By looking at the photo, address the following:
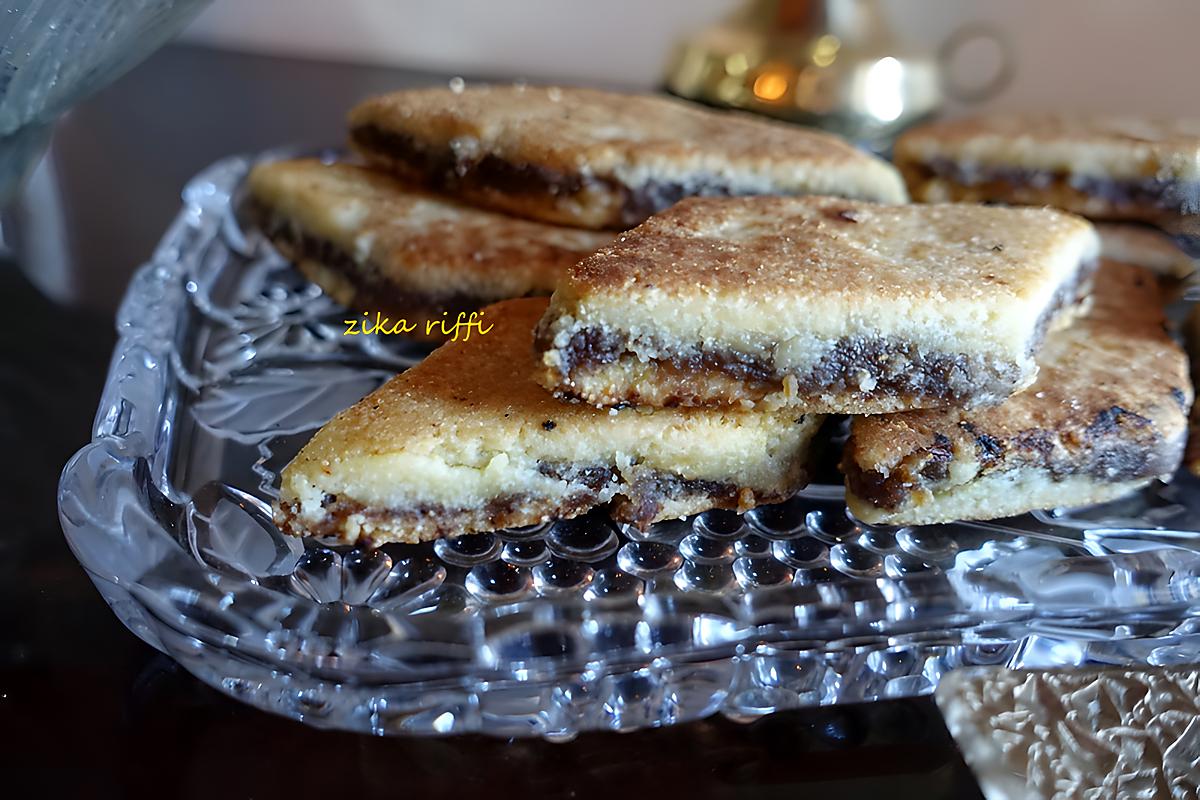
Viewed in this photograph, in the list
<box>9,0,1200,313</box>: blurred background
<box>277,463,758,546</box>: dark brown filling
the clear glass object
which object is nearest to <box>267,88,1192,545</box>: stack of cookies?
<box>277,463,758,546</box>: dark brown filling

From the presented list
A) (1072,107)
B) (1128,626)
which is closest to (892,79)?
(1072,107)

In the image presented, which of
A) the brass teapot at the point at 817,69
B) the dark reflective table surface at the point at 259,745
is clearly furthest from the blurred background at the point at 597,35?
the dark reflective table surface at the point at 259,745

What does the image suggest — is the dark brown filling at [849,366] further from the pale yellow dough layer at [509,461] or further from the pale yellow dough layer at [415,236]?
the pale yellow dough layer at [415,236]

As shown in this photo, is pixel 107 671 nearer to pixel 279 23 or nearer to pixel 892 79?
pixel 892 79

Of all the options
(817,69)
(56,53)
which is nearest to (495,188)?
(56,53)

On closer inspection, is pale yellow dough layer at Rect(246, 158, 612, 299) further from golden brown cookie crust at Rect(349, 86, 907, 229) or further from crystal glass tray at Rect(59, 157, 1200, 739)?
crystal glass tray at Rect(59, 157, 1200, 739)

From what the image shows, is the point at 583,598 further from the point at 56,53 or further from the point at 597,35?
the point at 597,35

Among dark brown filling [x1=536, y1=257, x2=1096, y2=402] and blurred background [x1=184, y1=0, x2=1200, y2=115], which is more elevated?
blurred background [x1=184, y1=0, x2=1200, y2=115]

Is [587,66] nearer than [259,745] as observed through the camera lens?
No
